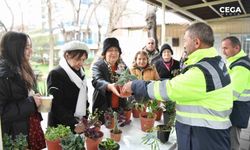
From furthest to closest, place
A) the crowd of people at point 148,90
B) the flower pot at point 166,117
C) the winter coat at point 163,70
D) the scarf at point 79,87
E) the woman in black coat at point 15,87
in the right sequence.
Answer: the winter coat at point 163,70 < the flower pot at point 166,117 < the scarf at point 79,87 < the woman in black coat at point 15,87 < the crowd of people at point 148,90

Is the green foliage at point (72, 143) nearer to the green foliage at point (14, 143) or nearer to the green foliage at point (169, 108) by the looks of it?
the green foliage at point (14, 143)

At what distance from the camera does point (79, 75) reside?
78.3 inches

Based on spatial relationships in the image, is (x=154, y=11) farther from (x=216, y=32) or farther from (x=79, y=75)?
(x=79, y=75)

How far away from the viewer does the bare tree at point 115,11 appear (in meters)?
8.89

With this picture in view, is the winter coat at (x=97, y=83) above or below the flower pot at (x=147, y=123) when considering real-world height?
above

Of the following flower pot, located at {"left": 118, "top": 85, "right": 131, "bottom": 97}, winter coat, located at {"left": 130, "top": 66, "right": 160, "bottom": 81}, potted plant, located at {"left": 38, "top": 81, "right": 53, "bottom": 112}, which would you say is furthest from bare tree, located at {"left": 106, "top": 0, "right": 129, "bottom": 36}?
potted plant, located at {"left": 38, "top": 81, "right": 53, "bottom": 112}

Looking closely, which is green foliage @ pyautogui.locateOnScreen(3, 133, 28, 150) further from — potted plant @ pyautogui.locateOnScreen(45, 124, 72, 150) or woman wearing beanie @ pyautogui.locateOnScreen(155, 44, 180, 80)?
woman wearing beanie @ pyautogui.locateOnScreen(155, 44, 180, 80)

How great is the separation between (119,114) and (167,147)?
451 mm

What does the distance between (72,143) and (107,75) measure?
92 cm

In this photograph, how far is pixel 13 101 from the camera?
1.52 meters

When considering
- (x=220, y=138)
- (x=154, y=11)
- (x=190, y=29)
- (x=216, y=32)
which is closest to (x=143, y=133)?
(x=220, y=138)

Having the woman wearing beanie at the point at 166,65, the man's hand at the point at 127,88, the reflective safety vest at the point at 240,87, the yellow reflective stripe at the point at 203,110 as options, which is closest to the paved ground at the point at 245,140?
the reflective safety vest at the point at 240,87

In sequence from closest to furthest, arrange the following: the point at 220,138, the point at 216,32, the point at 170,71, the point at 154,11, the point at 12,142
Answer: the point at 12,142
the point at 220,138
the point at 170,71
the point at 154,11
the point at 216,32

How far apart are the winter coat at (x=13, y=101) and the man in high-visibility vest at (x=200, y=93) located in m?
0.66
